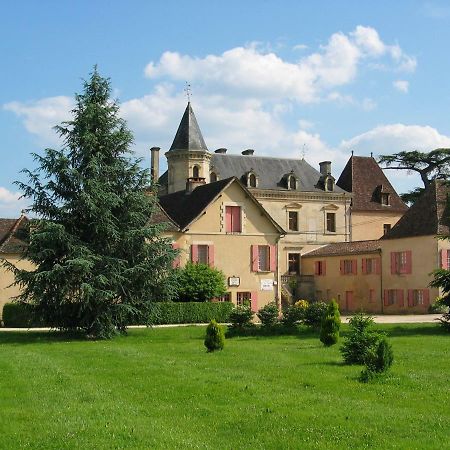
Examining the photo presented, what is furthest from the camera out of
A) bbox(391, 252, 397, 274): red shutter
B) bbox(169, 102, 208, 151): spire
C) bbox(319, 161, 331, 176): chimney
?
bbox(319, 161, 331, 176): chimney

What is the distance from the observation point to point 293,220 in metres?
56.7

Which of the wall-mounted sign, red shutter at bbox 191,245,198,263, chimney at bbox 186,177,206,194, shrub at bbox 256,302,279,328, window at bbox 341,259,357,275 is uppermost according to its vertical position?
chimney at bbox 186,177,206,194

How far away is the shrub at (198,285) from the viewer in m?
34.9

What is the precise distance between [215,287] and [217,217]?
6.02m

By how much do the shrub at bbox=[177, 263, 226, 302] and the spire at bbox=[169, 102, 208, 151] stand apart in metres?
20.1

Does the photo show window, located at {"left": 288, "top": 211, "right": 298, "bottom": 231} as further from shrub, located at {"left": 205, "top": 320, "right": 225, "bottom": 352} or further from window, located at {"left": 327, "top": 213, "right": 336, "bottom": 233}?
shrub, located at {"left": 205, "top": 320, "right": 225, "bottom": 352}

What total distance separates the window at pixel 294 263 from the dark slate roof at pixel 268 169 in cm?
526

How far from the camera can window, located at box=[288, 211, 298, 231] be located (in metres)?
56.4

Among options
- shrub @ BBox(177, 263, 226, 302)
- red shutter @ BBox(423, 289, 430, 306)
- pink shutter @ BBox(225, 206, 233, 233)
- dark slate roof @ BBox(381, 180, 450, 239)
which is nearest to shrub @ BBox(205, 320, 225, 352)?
shrub @ BBox(177, 263, 226, 302)

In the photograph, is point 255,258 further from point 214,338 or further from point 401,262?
point 214,338

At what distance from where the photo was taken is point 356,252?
47.6 m

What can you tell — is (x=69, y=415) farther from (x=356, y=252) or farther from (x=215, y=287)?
(x=356, y=252)

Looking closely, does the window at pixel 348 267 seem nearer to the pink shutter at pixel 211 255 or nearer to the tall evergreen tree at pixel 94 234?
the pink shutter at pixel 211 255

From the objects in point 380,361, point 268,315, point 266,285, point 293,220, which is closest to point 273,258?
point 266,285
